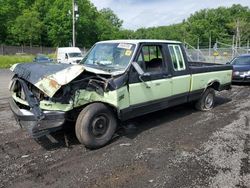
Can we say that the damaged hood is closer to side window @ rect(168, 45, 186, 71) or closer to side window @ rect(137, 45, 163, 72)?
side window @ rect(137, 45, 163, 72)

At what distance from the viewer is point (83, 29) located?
220ft

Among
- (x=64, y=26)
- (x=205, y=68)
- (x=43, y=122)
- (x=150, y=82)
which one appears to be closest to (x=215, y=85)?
(x=205, y=68)

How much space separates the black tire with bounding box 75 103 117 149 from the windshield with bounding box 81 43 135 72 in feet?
2.88

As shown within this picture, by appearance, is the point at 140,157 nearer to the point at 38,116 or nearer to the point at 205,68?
the point at 38,116

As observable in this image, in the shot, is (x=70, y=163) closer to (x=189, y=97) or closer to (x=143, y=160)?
(x=143, y=160)

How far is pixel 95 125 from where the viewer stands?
514 centimetres

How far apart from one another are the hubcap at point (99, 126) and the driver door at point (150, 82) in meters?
0.66

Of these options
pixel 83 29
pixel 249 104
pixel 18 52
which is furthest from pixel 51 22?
pixel 249 104

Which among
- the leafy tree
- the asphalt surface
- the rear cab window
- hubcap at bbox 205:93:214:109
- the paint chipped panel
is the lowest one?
the asphalt surface

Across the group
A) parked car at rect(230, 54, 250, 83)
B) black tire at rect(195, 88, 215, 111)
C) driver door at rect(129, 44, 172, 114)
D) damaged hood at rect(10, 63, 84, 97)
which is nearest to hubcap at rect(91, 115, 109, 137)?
driver door at rect(129, 44, 172, 114)

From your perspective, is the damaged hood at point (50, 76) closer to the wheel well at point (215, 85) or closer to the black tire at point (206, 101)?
the black tire at point (206, 101)

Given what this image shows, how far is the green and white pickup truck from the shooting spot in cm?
478

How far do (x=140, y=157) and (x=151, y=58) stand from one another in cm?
249

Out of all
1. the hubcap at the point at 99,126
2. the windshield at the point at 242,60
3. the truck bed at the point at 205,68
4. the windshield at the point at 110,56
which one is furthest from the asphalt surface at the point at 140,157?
the windshield at the point at 242,60
